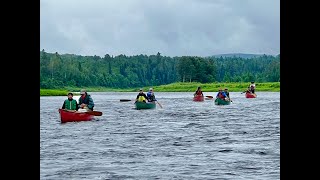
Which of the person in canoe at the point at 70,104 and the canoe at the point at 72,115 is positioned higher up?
the person in canoe at the point at 70,104

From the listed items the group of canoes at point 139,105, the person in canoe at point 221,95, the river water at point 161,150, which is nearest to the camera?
the river water at point 161,150

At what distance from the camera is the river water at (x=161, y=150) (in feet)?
45.4

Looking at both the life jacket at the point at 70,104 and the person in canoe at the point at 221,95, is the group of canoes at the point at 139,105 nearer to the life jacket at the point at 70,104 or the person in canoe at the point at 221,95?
the person in canoe at the point at 221,95

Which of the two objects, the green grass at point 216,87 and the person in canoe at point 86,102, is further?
the green grass at point 216,87

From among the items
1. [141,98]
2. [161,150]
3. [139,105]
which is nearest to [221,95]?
[139,105]

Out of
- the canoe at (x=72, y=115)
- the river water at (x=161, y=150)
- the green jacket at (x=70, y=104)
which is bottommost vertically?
the river water at (x=161, y=150)

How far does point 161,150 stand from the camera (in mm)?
19344

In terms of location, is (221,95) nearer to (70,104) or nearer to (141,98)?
(141,98)

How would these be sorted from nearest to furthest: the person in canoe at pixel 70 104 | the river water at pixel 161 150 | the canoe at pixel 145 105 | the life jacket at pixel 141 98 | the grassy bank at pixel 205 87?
1. the river water at pixel 161 150
2. the person in canoe at pixel 70 104
3. the life jacket at pixel 141 98
4. the canoe at pixel 145 105
5. the grassy bank at pixel 205 87

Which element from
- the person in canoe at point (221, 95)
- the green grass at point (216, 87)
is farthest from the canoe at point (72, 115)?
the green grass at point (216, 87)
